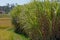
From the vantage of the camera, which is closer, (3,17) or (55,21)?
(55,21)

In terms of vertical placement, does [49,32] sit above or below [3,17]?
above

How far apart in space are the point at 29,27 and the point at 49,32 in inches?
28.3

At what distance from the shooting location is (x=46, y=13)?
7.21 m

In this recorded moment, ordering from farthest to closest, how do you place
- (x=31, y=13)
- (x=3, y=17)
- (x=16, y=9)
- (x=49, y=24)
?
(x=3, y=17) < (x=16, y=9) < (x=31, y=13) < (x=49, y=24)

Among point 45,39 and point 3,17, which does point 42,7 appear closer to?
point 45,39

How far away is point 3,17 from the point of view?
2895 cm

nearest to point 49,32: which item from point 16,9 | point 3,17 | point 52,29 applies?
point 52,29

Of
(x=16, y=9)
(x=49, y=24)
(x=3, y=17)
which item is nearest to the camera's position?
(x=49, y=24)

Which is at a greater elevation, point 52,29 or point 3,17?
point 52,29

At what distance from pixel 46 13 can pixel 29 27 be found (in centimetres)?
74

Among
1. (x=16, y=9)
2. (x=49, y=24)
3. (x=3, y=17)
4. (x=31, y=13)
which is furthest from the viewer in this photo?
(x=3, y=17)

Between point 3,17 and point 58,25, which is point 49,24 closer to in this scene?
point 58,25

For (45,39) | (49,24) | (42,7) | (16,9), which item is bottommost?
(16,9)

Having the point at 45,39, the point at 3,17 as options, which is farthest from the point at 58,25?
the point at 3,17
